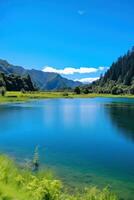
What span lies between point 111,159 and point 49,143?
34.8 ft

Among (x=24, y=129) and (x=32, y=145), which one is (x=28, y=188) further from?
(x=24, y=129)

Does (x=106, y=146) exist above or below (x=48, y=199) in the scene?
below

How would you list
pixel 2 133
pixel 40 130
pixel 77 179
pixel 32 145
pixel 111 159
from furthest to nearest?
pixel 40 130 < pixel 2 133 < pixel 32 145 < pixel 111 159 < pixel 77 179

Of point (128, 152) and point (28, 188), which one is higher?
point (28, 188)

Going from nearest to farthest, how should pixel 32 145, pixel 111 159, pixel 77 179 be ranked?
pixel 77 179 → pixel 111 159 → pixel 32 145

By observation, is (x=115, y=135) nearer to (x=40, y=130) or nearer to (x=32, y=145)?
(x=40, y=130)

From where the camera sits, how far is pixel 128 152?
34594 mm

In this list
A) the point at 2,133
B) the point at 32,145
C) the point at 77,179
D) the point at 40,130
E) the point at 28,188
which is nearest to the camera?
the point at 28,188

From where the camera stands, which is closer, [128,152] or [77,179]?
[77,179]

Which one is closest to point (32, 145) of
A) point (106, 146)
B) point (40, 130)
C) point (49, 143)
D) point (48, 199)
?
point (49, 143)

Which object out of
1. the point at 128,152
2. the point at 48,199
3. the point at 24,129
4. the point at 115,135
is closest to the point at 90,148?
the point at 128,152

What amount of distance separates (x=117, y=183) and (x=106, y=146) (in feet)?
51.6

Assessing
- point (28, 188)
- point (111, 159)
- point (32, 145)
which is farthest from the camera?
point (32, 145)

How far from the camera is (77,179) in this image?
22.6 metres
